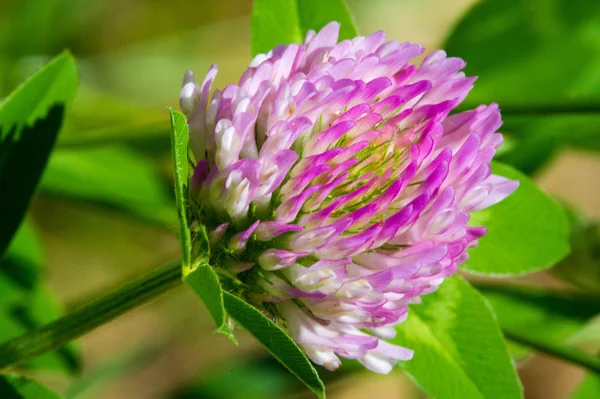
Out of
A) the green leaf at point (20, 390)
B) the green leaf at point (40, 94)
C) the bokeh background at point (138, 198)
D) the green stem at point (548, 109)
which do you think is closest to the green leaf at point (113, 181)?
the bokeh background at point (138, 198)

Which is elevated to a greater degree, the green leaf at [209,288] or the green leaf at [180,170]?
the green leaf at [180,170]

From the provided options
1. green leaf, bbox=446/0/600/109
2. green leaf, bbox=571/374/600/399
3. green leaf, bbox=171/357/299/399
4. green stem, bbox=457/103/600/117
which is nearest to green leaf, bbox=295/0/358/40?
green stem, bbox=457/103/600/117

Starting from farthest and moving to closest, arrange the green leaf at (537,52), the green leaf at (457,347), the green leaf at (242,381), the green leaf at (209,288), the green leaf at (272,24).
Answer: the green leaf at (242,381) < the green leaf at (537,52) < the green leaf at (272,24) < the green leaf at (457,347) < the green leaf at (209,288)

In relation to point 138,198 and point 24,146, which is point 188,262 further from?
point 138,198

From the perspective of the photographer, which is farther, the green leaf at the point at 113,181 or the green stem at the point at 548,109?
the green leaf at the point at 113,181

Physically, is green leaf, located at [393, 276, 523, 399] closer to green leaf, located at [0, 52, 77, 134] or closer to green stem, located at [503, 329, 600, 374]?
green stem, located at [503, 329, 600, 374]

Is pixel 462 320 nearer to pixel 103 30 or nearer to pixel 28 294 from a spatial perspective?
pixel 28 294

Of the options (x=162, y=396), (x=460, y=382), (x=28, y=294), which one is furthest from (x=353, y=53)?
(x=162, y=396)

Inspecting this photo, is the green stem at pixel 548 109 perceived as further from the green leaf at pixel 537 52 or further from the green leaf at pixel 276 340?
the green leaf at pixel 276 340
